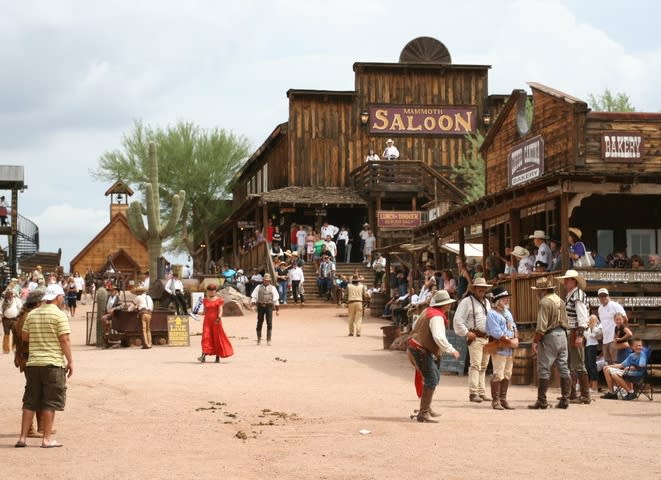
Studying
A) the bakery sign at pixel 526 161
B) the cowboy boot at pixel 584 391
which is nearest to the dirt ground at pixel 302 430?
the cowboy boot at pixel 584 391

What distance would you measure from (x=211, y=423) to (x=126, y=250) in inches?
2075

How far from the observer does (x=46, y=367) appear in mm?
11219

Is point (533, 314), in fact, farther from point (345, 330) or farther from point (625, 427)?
point (345, 330)

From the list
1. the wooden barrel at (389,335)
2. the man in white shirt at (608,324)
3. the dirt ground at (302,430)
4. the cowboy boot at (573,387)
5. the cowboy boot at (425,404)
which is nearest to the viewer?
the dirt ground at (302,430)

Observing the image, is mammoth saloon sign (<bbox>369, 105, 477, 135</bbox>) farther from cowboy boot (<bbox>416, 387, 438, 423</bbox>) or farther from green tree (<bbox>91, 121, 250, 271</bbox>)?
cowboy boot (<bbox>416, 387, 438, 423</bbox>)

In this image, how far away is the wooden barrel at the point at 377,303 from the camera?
115ft

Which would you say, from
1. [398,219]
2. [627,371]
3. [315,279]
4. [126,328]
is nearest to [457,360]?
[627,371]

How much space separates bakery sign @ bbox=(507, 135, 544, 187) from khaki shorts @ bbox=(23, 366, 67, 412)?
1457 centimetres

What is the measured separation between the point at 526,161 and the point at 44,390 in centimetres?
1586

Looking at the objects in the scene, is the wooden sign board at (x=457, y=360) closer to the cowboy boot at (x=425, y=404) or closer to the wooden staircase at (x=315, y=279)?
the cowboy boot at (x=425, y=404)

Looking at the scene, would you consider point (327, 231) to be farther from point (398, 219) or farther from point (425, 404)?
point (425, 404)

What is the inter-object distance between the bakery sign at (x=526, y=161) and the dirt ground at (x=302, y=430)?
582 cm

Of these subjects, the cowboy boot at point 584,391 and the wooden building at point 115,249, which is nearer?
the cowboy boot at point 584,391

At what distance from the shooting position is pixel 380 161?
1661 inches
